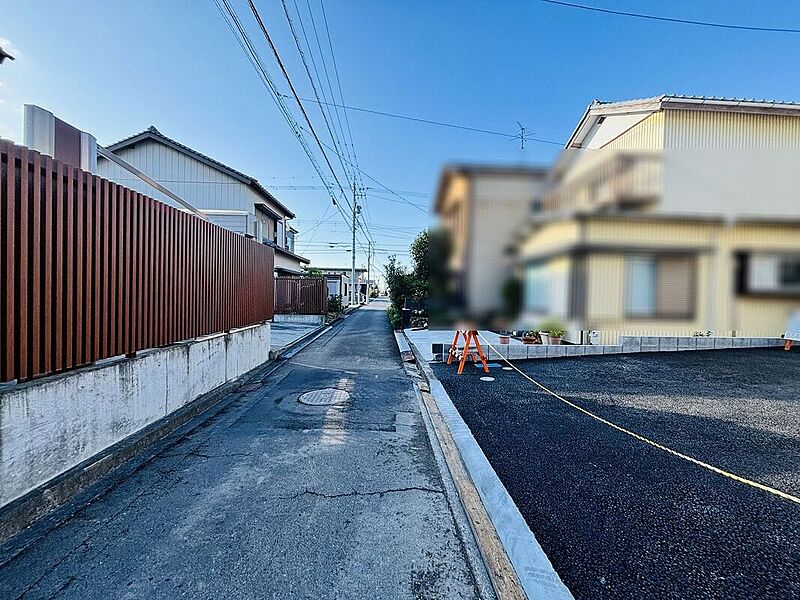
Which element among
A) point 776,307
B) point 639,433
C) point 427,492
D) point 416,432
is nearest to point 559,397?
point 639,433

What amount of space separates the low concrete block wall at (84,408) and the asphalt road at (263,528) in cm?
42

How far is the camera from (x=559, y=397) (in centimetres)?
586

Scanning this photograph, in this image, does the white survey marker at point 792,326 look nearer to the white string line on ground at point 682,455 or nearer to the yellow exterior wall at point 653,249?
the yellow exterior wall at point 653,249

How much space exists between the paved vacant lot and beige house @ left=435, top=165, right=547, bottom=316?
78.9 inches

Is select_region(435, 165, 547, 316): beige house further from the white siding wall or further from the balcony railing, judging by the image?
the white siding wall

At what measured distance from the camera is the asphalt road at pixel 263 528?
2008 millimetres


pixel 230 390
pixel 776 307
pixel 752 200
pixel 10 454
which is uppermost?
pixel 752 200

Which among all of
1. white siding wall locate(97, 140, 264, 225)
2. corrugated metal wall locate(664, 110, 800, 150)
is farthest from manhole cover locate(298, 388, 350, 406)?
white siding wall locate(97, 140, 264, 225)

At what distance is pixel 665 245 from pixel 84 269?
174 inches

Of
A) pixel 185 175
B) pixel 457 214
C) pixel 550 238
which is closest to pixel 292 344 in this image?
pixel 457 214

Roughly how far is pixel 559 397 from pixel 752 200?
5.59 meters

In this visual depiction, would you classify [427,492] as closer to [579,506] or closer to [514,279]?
[579,506]

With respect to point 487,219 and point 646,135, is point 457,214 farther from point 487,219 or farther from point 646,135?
point 646,135

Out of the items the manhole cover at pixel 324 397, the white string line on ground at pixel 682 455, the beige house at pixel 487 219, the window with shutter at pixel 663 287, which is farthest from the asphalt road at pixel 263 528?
the white string line on ground at pixel 682 455
